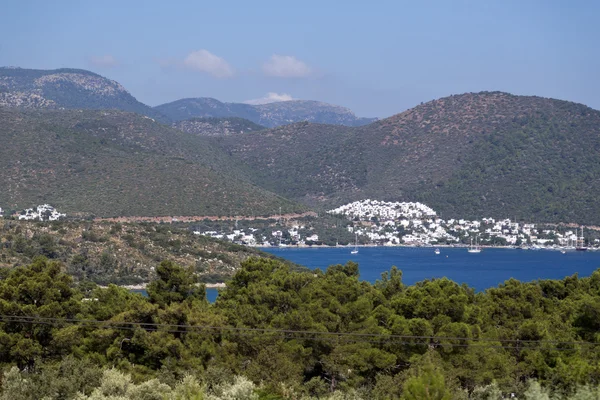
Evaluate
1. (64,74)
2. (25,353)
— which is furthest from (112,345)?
(64,74)

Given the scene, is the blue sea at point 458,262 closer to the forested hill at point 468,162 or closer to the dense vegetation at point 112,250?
the forested hill at point 468,162

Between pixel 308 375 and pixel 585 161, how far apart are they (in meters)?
89.3

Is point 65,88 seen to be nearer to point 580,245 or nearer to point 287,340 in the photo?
point 580,245

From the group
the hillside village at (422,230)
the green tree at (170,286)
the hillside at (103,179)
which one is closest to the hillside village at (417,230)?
the hillside village at (422,230)

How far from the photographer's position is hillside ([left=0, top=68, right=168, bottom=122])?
164 metres

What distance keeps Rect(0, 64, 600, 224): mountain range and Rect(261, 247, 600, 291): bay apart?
26.6 ft

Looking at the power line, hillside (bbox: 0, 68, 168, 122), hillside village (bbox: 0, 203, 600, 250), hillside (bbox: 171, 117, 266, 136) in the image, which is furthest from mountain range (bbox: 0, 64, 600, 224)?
hillside (bbox: 0, 68, 168, 122)

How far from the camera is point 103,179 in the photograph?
75875 mm

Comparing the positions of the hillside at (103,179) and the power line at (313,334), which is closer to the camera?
the power line at (313,334)

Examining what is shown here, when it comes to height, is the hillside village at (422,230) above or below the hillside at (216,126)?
below

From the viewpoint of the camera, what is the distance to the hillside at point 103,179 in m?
69.7

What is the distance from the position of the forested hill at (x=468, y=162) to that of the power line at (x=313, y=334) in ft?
257

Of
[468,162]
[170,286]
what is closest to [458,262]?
[468,162]

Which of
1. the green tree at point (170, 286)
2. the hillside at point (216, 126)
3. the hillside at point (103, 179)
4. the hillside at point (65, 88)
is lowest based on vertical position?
the green tree at point (170, 286)
